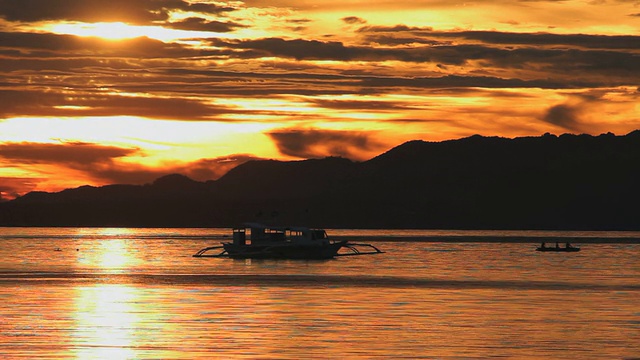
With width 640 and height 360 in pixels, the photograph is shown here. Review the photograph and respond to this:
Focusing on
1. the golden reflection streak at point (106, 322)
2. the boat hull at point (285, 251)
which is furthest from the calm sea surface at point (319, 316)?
the boat hull at point (285, 251)

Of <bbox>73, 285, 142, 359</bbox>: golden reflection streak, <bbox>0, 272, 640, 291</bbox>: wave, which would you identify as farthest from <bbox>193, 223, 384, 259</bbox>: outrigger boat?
<bbox>73, 285, 142, 359</bbox>: golden reflection streak

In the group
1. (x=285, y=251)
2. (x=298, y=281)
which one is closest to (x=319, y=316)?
(x=298, y=281)

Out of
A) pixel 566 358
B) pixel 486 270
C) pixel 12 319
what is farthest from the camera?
pixel 486 270

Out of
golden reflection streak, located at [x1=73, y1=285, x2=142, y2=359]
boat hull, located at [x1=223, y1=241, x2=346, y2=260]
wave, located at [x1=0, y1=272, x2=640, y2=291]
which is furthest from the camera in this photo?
boat hull, located at [x1=223, y1=241, x2=346, y2=260]

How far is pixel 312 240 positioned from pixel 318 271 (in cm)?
2896

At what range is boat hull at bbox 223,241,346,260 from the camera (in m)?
162

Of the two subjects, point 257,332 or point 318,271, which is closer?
point 257,332

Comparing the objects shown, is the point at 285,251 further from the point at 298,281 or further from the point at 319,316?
the point at 319,316

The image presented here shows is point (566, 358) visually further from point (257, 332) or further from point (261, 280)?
point (261, 280)

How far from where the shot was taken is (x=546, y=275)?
12950 centimetres

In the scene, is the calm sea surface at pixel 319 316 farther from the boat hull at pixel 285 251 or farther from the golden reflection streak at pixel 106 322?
the boat hull at pixel 285 251

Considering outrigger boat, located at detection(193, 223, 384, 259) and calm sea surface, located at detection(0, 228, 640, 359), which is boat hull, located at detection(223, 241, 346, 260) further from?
calm sea surface, located at detection(0, 228, 640, 359)

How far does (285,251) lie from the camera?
162 metres

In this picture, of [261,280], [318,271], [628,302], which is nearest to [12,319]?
[628,302]
